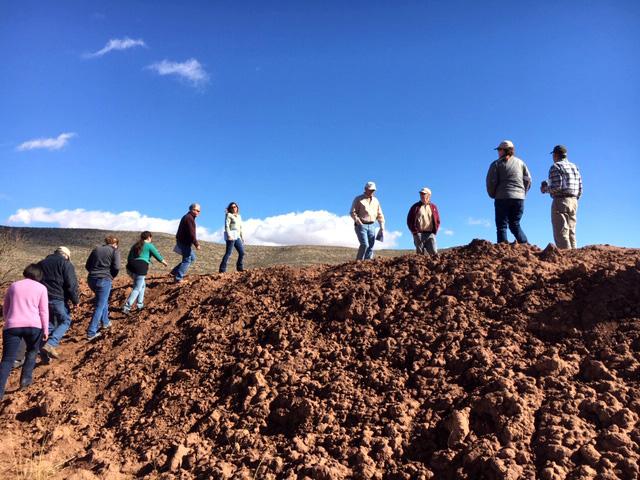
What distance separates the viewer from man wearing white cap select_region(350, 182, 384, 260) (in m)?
8.45

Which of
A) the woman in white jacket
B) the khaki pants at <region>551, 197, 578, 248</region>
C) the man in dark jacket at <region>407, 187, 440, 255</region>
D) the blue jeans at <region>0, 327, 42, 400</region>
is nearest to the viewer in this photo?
the blue jeans at <region>0, 327, 42, 400</region>

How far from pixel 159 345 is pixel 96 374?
2.76 ft

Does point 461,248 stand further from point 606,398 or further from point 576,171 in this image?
point 606,398

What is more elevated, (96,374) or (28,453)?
(96,374)

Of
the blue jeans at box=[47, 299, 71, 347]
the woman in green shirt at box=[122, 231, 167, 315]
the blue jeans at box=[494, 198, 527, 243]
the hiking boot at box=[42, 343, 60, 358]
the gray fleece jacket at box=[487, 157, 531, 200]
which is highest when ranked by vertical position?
the gray fleece jacket at box=[487, 157, 531, 200]

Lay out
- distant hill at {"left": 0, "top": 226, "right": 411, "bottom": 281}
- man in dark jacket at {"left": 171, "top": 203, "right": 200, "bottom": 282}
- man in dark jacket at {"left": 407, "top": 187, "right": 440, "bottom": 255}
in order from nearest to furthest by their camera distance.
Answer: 1. man in dark jacket at {"left": 407, "top": 187, "right": 440, "bottom": 255}
2. man in dark jacket at {"left": 171, "top": 203, "right": 200, "bottom": 282}
3. distant hill at {"left": 0, "top": 226, "right": 411, "bottom": 281}

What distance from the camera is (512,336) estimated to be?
4.52 meters

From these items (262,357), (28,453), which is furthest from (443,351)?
(28,453)

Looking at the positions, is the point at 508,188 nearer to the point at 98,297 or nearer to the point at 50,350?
the point at 98,297

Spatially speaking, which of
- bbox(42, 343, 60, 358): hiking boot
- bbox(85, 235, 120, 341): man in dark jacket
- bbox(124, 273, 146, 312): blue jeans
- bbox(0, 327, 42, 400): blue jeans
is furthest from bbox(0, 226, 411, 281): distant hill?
bbox(0, 327, 42, 400): blue jeans

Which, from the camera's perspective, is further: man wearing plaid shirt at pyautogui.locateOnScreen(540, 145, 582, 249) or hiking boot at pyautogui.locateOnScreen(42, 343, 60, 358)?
man wearing plaid shirt at pyautogui.locateOnScreen(540, 145, 582, 249)

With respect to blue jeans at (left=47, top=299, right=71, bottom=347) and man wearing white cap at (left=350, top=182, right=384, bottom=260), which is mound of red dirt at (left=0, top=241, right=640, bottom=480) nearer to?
blue jeans at (left=47, top=299, right=71, bottom=347)

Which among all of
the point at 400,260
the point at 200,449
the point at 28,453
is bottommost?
the point at 28,453

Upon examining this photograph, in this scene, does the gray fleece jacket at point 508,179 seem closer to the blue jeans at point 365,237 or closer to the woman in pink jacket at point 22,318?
the blue jeans at point 365,237
